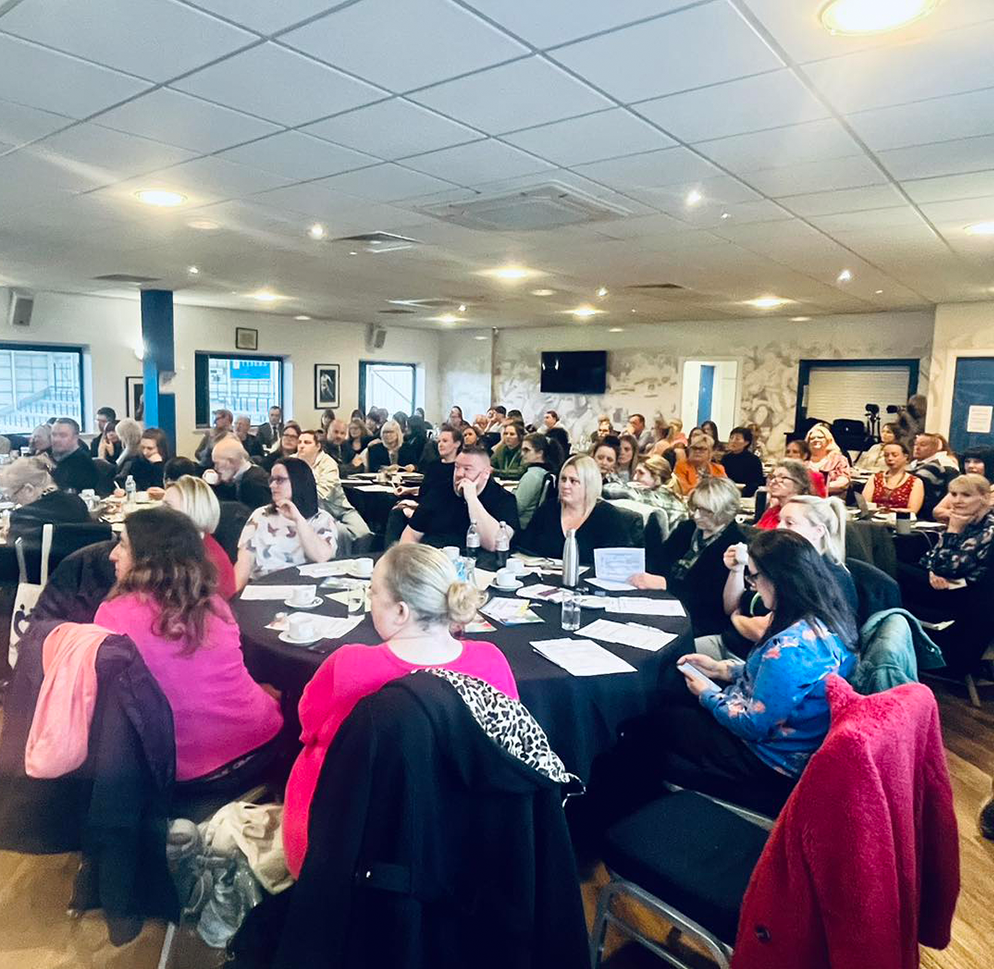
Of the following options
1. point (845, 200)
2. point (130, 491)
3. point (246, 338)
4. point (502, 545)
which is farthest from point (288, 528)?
point (246, 338)

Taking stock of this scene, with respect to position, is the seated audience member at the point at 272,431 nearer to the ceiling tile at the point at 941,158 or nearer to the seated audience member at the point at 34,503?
the seated audience member at the point at 34,503

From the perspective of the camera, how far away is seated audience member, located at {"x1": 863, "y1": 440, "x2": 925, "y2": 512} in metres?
6.12

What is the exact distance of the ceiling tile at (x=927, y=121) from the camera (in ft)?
8.78

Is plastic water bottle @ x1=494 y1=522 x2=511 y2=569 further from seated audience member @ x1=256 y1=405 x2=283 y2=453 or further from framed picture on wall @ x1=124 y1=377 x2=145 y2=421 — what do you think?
framed picture on wall @ x1=124 y1=377 x2=145 y2=421

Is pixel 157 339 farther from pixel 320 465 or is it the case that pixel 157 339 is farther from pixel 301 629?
pixel 301 629

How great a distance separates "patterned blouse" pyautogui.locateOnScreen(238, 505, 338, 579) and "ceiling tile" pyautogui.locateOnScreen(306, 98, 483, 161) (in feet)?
5.91

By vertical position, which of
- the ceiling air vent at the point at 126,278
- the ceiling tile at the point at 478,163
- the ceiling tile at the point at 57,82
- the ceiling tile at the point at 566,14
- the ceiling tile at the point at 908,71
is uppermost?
the ceiling air vent at the point at 126,278

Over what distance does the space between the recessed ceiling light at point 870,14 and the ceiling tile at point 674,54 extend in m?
0.21

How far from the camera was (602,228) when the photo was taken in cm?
488

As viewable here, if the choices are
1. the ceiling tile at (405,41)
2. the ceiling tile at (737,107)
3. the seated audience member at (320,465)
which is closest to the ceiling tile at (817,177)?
the ceiling tile at (737,107)

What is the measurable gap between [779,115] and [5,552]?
4.03 meters

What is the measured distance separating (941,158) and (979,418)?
6037mm

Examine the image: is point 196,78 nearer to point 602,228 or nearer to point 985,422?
point 602,228

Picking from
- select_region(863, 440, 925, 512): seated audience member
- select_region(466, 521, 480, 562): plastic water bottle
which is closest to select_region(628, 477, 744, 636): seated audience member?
select_region(466, 521, 480, 562): plastic water bottle
